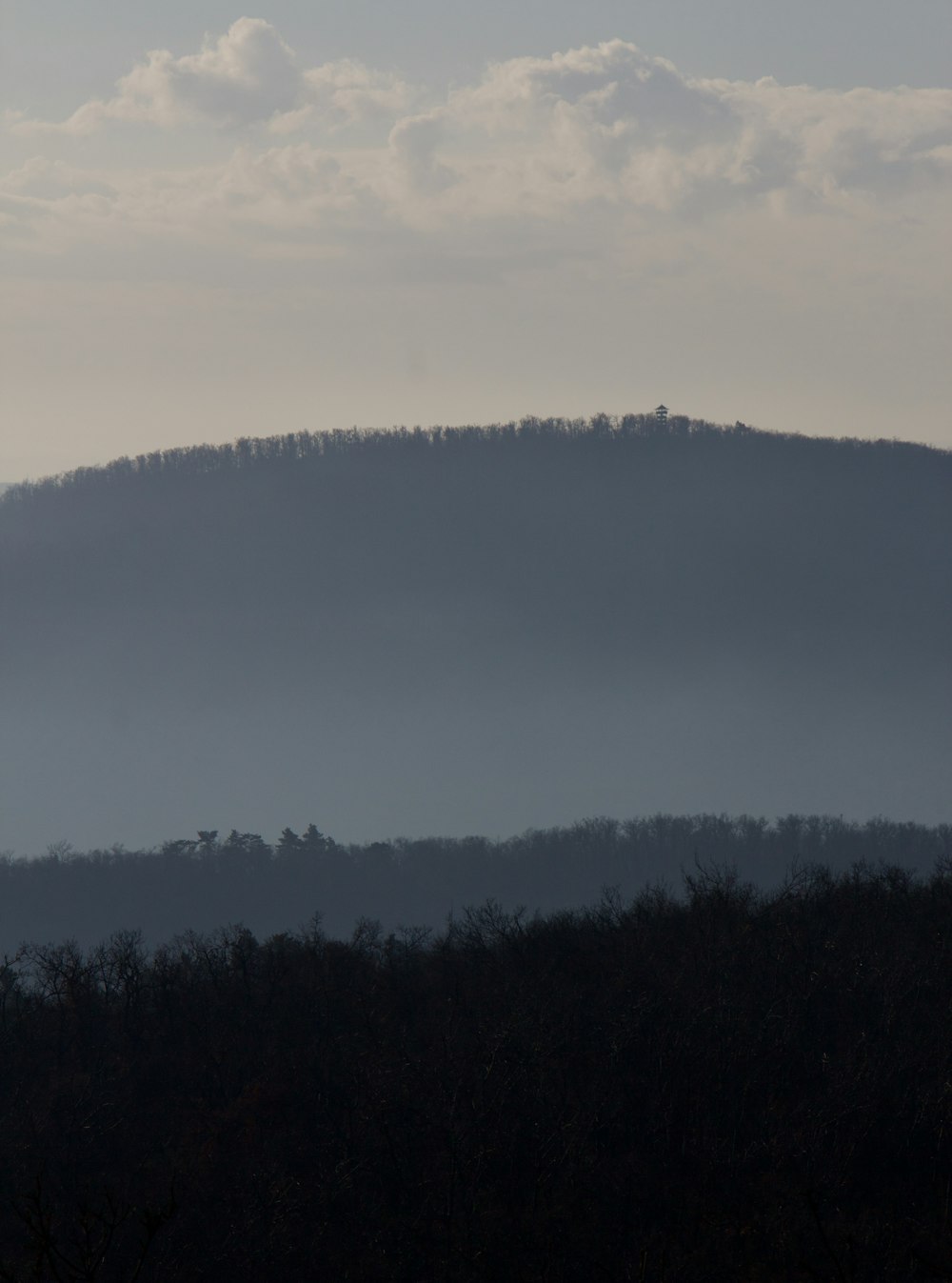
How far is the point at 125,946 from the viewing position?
43250 millimetres

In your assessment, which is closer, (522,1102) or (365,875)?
(522,1102)

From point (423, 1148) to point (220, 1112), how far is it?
6.21m

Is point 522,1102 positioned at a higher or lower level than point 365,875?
higher

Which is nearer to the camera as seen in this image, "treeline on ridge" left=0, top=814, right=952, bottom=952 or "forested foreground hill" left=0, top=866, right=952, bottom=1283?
"forested foreground hill" left=0, top=866, right=952, bottom=1283

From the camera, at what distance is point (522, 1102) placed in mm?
27406

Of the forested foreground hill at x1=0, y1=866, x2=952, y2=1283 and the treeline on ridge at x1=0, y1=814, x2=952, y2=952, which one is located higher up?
the forested foreground hill at x1=0, y1=866, x2=952, y2=1283

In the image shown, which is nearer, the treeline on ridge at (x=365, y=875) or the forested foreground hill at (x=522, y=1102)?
the forested foreground hill at (x=522, y=1102)

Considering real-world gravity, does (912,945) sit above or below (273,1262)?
above

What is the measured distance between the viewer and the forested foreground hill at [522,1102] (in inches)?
897

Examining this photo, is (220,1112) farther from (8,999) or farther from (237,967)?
(8,999)

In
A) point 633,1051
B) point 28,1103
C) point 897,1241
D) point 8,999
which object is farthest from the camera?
point 8,999

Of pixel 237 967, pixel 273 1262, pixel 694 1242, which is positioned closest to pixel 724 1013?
pixel 694 1242

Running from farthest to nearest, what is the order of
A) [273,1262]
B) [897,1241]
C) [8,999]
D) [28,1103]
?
[8,999] < [28,1103] < [273,1262] < [897,1241]

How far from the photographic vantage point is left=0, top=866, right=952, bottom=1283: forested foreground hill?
2278cm
